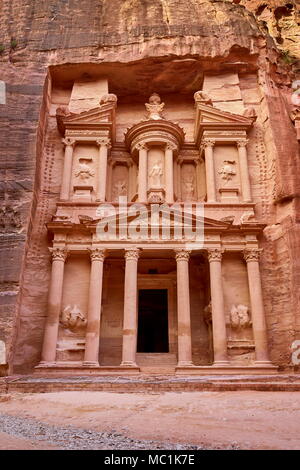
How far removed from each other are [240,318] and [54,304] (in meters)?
6.70

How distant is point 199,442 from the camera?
3891mm

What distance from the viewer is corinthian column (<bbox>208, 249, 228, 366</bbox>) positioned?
13.1m

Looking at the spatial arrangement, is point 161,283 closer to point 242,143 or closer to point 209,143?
point 209,143

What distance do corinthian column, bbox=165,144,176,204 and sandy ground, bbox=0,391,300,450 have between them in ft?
30.7

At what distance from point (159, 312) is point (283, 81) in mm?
12629

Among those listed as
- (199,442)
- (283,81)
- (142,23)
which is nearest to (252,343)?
(199,442)

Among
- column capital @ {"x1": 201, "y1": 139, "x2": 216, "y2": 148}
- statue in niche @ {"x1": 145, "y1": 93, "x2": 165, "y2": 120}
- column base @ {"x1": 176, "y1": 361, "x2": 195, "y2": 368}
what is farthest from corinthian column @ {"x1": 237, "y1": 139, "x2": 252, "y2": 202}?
column base @ {"x1": 176, "y1": 361, "x2": 195, "y2": 368}

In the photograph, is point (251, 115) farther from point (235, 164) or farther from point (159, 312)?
point (159, 312)

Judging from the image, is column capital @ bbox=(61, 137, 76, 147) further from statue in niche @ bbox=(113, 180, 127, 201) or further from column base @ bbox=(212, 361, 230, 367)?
column base @ bbox=(212, 361, 230, 367)

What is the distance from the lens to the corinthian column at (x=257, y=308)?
13062 millimetres

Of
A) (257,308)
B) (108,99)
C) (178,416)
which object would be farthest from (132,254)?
(178,416)

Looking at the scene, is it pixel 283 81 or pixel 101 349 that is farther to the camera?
Result: pixel 283 81

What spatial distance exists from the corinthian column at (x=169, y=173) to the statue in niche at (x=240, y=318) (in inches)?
200
